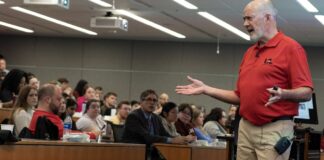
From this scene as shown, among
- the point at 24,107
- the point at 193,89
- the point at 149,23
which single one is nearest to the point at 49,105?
the point at 24,107

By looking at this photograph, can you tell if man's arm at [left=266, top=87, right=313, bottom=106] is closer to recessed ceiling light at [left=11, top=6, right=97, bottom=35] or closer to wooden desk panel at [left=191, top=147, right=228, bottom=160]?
wooden desk panel at [left=191, top=147, right=228, bottom=160]

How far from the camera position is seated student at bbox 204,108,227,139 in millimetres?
9328

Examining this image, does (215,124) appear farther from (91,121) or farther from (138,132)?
(138,132)

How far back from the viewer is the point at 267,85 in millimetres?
3227

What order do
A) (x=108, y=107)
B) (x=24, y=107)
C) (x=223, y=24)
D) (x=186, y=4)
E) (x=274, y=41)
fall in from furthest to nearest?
1. (x=223, y=24)
2. (x=108, y=107)
3. (x=186, y=4)
4. (x=24, y=107)
5. (x=274, y=41)

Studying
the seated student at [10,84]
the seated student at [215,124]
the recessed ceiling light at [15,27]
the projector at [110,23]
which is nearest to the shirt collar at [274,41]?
the seated student at [10,84]

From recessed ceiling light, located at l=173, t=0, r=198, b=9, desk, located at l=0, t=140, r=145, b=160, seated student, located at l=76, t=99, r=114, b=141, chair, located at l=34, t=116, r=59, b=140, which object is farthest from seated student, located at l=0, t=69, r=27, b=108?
recessed ceiling light, located at l=173, t=0, r=198, b=9

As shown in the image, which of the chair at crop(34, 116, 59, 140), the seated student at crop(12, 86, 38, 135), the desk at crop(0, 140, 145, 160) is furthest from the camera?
the seated student at crop(12, 86, 38, 135)

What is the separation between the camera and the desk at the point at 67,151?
13.5 feet

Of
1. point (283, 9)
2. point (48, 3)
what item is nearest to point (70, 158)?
point (48, 3)

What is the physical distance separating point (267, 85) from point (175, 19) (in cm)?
953

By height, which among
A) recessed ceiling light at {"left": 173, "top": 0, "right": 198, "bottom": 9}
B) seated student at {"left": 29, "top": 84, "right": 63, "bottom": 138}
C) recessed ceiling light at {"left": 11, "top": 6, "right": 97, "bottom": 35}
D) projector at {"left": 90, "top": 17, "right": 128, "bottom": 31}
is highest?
recessed ceiling light at {"left": 173, "top": 0, "right": 198, "bottom": 9}

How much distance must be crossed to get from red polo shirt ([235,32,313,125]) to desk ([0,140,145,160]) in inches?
61.9

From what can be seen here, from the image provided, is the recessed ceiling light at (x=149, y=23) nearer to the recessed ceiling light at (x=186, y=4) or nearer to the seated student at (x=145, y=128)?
the recessed ceiling light at (x=186, y=4)
